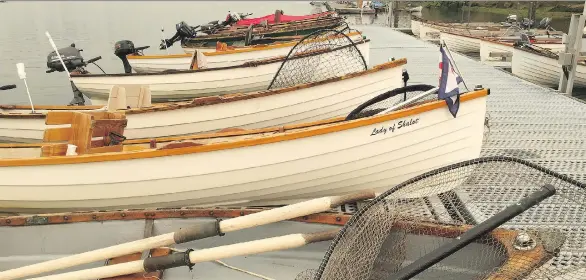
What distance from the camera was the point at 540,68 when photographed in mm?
12477

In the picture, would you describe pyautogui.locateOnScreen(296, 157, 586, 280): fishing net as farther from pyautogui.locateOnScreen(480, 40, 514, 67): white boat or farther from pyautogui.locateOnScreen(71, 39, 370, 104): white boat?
pyautogui.locateOnScreen(480, 40, 514, 67): white boat

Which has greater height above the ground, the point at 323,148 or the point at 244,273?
the point at 323,148

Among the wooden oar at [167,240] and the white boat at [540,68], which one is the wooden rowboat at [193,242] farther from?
the white boat at [540,68]

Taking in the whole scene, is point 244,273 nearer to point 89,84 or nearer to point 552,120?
point 552,120

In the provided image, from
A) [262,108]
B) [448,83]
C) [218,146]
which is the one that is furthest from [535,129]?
[218,146]

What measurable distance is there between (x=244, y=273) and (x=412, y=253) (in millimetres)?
1363

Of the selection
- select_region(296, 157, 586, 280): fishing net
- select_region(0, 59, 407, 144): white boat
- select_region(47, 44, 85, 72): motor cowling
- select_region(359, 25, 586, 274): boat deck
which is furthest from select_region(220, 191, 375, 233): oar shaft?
select_region(47, 44, 85, 72): motor cowling

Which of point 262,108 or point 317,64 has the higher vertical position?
point 317,64

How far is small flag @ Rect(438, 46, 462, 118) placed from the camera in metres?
4.43

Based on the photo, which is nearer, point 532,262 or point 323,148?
point 532,262

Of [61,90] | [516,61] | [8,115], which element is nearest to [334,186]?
[8,115]

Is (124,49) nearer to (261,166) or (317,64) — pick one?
(317,64)

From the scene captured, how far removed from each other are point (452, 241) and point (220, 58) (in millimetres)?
8668

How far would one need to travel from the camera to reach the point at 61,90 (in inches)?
679
